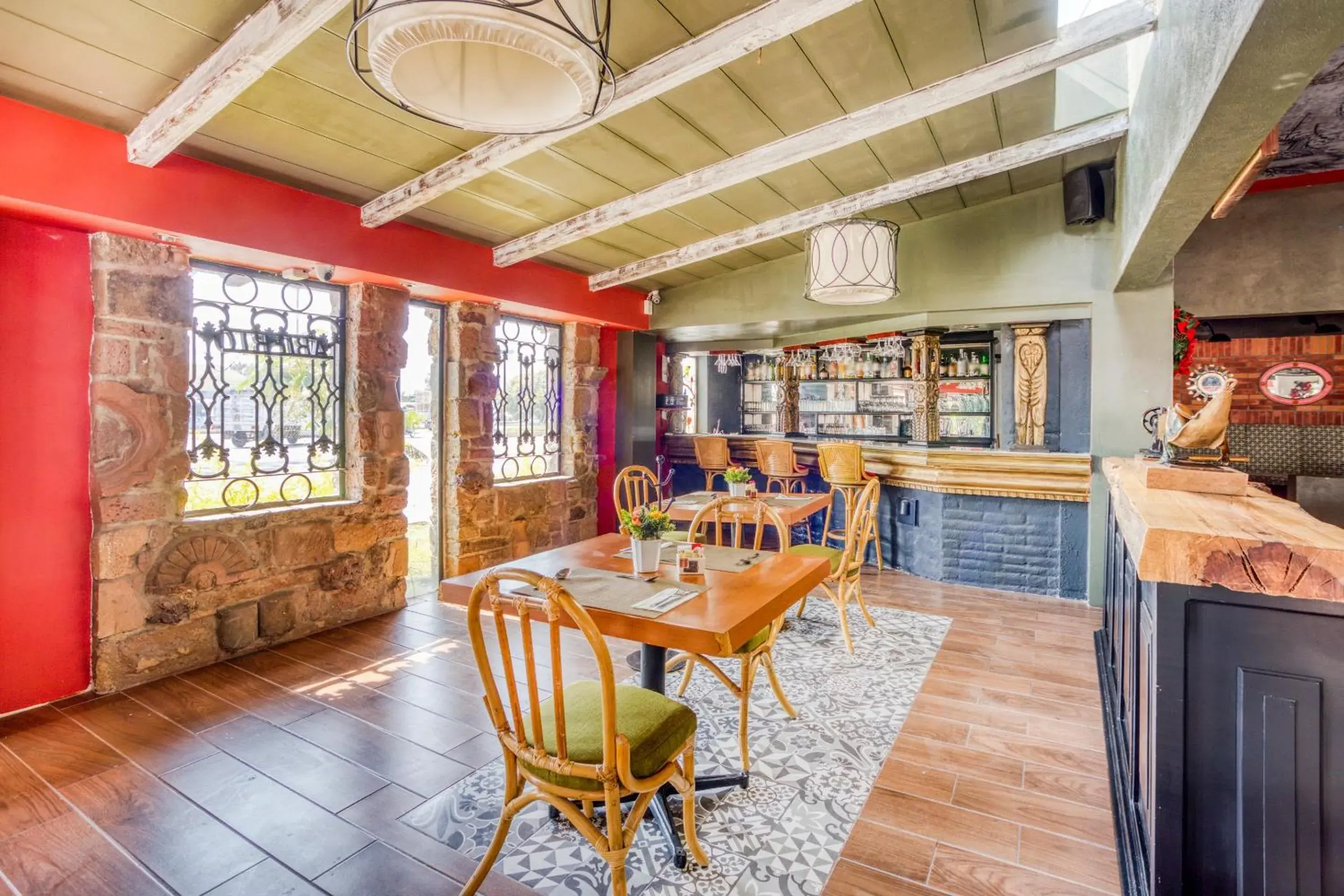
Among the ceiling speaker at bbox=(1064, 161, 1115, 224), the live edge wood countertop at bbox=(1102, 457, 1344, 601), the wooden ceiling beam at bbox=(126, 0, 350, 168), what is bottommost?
the live edge wood countertop at bbox=(1102, 457, 1344, 601)

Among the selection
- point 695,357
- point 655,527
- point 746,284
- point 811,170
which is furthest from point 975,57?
point 695,357

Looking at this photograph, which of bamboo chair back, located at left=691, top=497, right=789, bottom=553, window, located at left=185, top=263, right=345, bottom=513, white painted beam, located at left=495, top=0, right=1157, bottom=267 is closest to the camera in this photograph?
white painted beam, located at left=495, top=0, right=1157, bottom=267

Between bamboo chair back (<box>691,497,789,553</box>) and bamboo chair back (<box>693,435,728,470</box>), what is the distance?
9.60 feet

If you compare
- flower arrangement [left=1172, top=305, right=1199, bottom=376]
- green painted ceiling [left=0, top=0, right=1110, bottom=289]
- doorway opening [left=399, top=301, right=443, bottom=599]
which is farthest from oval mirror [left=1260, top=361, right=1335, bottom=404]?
doorway opening [left=399, top=301, right=443, bottom=599]

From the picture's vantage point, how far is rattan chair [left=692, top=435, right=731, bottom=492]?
6.83m

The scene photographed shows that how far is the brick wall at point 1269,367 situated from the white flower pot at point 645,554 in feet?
16.3

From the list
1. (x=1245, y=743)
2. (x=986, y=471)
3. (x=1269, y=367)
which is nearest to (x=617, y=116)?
(x=1245, y=743)

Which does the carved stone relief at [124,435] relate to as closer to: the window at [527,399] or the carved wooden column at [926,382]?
the window at [527,399]

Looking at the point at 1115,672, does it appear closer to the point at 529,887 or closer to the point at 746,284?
the point at 529,887

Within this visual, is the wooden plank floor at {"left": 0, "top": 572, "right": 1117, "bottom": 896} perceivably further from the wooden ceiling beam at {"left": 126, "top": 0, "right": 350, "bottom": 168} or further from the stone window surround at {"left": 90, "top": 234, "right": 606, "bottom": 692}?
the wooden ceiling beam at {"left": 126, "top": 0, "right": 350, "bottom": 168}

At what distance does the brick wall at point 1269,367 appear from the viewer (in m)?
5.20

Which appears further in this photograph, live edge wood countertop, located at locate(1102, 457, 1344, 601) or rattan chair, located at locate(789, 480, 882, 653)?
rattan chair, located at locate(789, 480, 882, 653)

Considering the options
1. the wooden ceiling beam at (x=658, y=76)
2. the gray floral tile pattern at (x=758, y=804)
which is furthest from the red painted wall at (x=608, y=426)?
the gray floral tile pattern at (x=758, y=804)

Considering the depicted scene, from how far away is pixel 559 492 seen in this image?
590cm
